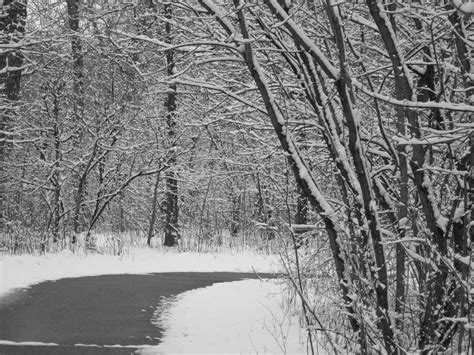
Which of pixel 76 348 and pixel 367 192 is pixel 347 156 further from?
pixel 76 348

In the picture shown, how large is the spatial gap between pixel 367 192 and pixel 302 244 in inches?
180

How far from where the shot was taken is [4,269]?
11.8 meters

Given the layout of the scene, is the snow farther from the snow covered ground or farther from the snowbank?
the snowbank

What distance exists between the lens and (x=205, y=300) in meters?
9.89

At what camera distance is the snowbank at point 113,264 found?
11891mm

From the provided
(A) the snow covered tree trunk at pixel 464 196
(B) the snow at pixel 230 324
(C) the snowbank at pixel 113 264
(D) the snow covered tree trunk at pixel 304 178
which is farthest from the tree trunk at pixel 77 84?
(A) the snow covered tree trunk at pixel 464 196

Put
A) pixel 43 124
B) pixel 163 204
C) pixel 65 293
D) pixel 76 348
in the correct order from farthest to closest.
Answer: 1. pixel 163 204
2. pixel 43 124
3. pixel 65 293
4. pixel 76 348

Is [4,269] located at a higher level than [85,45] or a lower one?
lower

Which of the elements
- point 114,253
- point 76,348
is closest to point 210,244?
point 114,253

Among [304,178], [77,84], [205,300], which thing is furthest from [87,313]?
[77,84]

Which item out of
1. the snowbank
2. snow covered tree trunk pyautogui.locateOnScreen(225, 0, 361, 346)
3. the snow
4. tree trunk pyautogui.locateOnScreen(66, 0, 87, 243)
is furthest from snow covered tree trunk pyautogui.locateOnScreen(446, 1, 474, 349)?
tree trunk pyautogui.locateOnScreen(66, 0, 87, 243)

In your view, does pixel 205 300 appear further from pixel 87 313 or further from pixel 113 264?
pixel 113 264

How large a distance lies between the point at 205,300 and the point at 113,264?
5724 millimetres

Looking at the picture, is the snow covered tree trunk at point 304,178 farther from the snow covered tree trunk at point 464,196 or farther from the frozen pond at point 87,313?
the frozen pond at point 87,313
